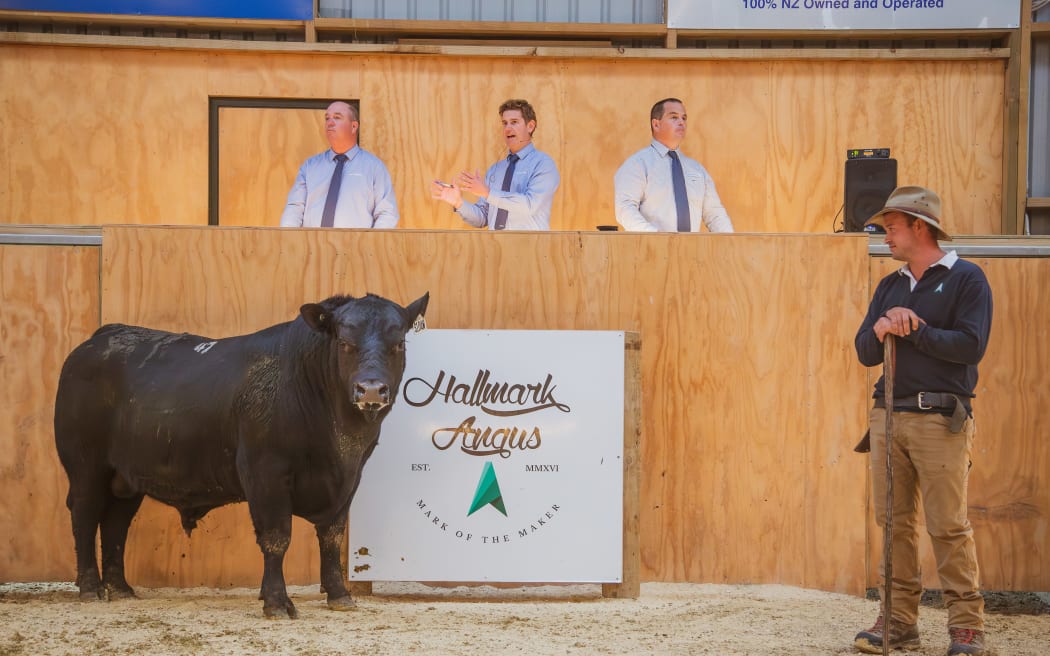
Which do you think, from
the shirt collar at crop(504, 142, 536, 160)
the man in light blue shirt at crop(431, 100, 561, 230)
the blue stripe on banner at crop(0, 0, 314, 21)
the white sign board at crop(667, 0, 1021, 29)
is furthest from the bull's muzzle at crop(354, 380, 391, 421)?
the white sign board at crop(667, 0, 1021, 29)

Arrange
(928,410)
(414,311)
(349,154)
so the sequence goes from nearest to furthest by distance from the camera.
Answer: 1. (928,410)
2. (414,311)
3. (349,154)

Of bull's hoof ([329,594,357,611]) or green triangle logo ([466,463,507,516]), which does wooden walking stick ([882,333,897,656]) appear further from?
bull's hoof ([329,594,357,611])

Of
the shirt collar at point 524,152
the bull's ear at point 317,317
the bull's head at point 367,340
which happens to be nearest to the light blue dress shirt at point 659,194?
the shirt collar at point 524,152

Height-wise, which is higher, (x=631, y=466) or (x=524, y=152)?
(x=524, y=152)

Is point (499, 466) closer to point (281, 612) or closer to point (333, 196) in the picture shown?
point (281, 612)

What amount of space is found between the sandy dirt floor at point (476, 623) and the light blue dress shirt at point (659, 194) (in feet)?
8.58

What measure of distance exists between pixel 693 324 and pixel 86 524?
3.24 meters

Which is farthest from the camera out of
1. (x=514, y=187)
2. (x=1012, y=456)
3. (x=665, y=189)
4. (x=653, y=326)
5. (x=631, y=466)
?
(x=514, y=187)

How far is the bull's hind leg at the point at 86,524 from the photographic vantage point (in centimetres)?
584

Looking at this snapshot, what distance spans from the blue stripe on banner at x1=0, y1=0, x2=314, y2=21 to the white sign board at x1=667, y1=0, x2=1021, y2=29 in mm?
3079

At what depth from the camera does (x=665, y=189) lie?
26.5 ft

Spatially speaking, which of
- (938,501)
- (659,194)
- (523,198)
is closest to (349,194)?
(523,198)

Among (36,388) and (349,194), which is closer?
(36,388)

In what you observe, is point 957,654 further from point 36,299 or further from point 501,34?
point 501,34
